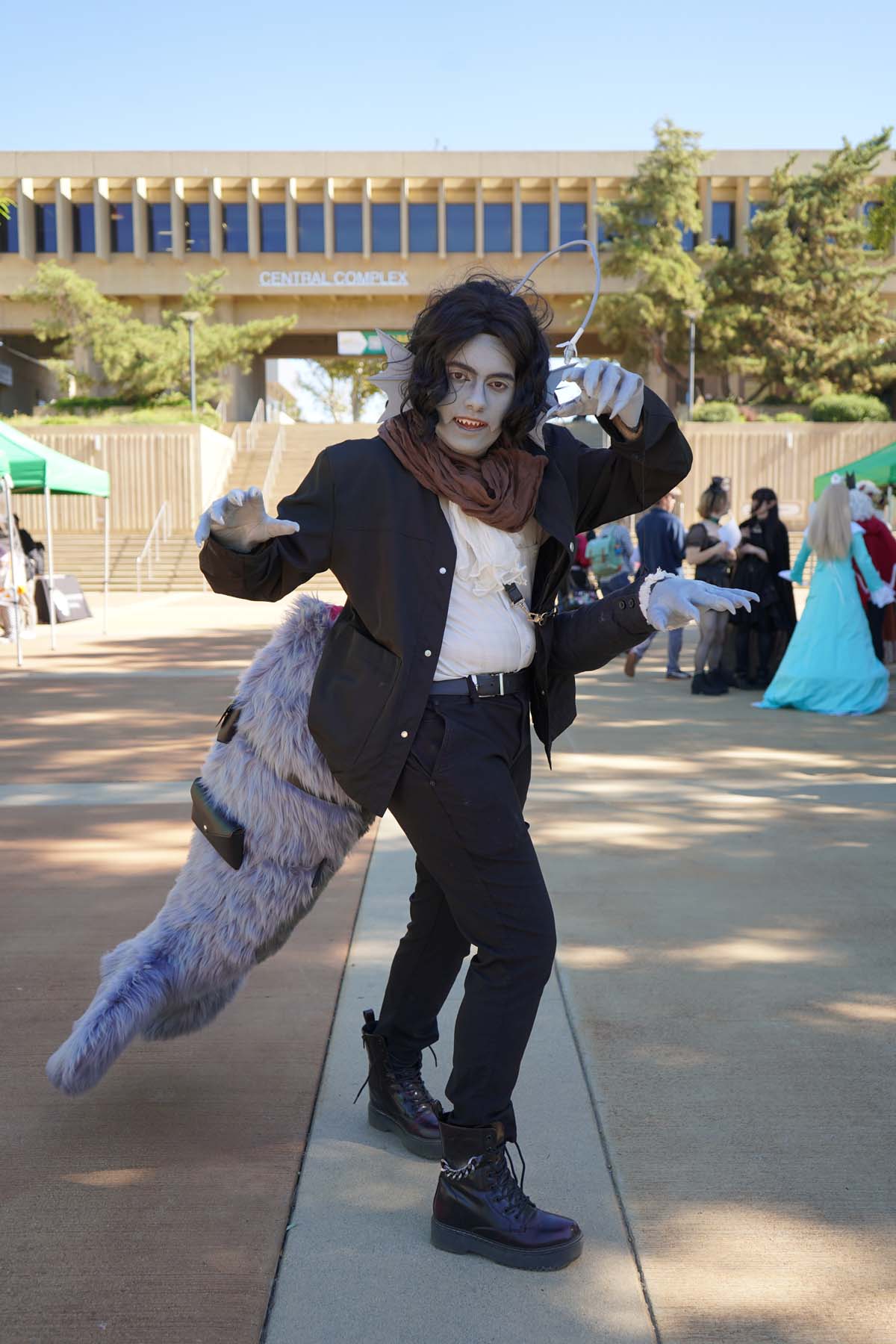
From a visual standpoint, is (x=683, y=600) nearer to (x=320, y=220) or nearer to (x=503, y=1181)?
(x=503, y=1181)

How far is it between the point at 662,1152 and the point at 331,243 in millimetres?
49769

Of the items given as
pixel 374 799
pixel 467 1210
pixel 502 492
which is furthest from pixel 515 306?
pixel 467 1210

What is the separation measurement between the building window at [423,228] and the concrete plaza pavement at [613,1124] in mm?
47349

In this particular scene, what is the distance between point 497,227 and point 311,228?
7540mm

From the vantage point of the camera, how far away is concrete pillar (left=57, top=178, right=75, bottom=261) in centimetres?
4803

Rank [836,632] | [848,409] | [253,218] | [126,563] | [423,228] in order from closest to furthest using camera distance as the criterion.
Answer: [836,632] < [126,563] < [848,409] < [253,218] < [423,228]

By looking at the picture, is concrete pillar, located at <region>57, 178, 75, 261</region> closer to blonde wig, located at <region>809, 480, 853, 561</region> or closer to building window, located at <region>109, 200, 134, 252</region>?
building window, located at <region>109, 200, 134, 252</region>

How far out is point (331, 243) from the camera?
161 ft

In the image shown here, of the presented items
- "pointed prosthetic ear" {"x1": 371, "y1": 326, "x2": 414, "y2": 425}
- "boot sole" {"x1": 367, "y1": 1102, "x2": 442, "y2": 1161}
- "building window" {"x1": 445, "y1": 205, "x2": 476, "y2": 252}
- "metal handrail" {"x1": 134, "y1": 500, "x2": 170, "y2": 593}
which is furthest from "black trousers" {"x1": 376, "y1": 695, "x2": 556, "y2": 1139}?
"building window" {"x1": 445, "y1": 205, "x2": 476, "y2": 252}

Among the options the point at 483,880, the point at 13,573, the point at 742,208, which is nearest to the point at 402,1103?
the point at 483,880

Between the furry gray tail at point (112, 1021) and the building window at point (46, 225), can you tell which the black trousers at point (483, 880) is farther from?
the building window at point (46, 225)

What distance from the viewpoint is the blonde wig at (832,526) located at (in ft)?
30.6

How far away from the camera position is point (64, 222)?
159ft

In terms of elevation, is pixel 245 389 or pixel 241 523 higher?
pixel 245 389
